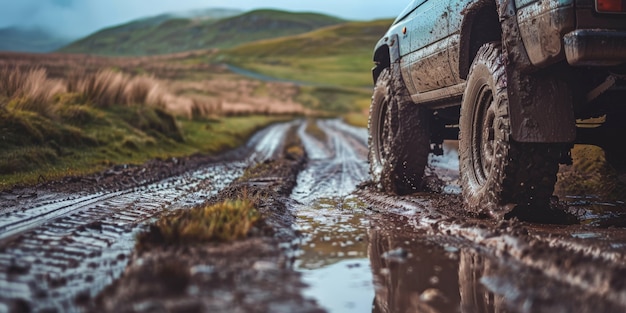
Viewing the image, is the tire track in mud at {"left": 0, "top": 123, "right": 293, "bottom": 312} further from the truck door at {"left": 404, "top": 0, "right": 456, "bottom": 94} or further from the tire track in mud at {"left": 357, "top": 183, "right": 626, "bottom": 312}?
the truck door at {"left": 404, "top": 0, "right": 456, "bottom": 94}

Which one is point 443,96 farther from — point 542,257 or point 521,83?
point 542,257

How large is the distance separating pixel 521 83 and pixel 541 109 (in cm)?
21

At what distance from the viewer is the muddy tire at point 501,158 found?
4.23 meters

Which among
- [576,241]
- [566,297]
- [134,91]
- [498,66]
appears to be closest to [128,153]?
[134,91]

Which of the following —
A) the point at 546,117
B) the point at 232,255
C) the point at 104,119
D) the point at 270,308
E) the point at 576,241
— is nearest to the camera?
the point at 270,308

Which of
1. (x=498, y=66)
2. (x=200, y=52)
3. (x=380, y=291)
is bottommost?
(x=380, y=291)

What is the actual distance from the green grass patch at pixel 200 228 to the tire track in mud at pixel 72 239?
0.63 ft

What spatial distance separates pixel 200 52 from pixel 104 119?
102 m

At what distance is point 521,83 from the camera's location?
A: 419 centimetres

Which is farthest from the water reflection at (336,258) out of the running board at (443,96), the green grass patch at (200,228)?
the running board at (443,96)

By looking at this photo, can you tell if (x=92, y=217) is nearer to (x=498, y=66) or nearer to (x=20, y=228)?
(x=20, y=228)

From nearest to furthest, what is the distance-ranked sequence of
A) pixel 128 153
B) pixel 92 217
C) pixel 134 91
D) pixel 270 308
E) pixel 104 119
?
pixel 270 308, pixel 92 217, pixel 128 153, pixel 104 119, pixel 134 91

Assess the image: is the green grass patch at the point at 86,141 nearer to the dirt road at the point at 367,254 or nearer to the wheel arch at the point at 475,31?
the dirt road at the point at 367,254

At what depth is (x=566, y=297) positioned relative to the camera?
2.49m
